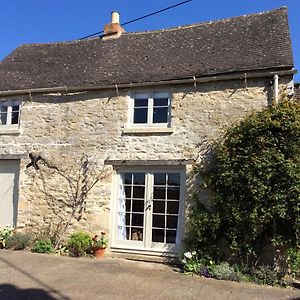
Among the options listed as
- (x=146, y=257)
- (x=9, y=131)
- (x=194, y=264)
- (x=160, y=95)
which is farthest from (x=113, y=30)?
(x=194, y=264)

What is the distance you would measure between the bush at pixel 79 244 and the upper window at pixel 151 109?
10.9 feet

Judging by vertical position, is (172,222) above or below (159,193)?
below

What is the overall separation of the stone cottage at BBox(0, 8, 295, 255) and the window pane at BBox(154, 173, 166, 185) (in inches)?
1.1

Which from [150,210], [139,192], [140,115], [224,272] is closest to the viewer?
[224,272]

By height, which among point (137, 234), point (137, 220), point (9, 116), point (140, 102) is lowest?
point (137, 234)

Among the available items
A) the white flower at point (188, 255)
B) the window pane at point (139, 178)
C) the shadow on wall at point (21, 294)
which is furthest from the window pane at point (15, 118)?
the white flower at point (188, 255)

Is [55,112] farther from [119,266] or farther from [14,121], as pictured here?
[119,266]

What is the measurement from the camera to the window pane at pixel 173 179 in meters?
10.2

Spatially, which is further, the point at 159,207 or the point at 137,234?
the point at 137,234

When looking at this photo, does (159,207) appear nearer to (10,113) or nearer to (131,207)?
(131,207)

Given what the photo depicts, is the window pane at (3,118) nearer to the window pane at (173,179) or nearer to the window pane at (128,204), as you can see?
the window pane at (128,204)

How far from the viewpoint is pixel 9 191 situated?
1212 cm

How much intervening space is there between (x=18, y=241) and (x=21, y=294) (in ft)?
14.1

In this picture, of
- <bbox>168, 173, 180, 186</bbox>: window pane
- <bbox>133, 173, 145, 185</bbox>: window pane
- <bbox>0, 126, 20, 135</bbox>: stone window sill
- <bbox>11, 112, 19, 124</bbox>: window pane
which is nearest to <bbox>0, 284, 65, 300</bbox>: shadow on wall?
<bbox>133, 173, 145, 185</bbox>: window pane
